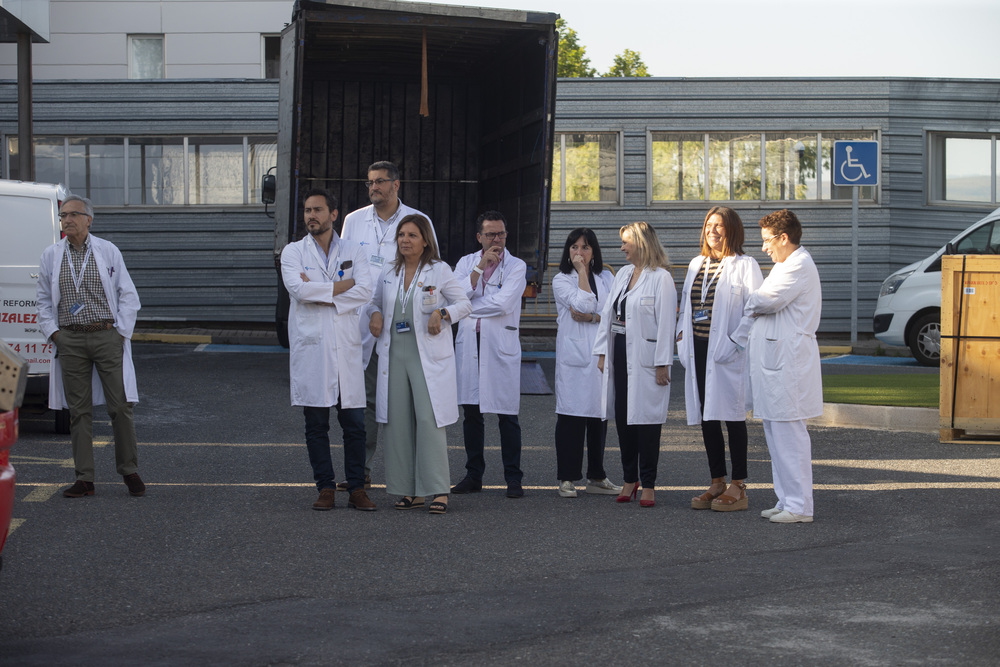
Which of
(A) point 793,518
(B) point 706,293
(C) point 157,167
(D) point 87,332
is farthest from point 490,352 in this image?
(C) point 157,167

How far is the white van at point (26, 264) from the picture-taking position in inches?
412

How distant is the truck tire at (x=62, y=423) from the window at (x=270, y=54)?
1788cm

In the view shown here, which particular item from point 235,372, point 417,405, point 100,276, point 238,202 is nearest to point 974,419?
point 417,405

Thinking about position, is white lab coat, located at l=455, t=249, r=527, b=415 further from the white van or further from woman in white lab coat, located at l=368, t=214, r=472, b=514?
the white van

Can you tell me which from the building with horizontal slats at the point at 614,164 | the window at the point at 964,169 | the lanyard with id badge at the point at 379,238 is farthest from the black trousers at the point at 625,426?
the window at the point at 964,169

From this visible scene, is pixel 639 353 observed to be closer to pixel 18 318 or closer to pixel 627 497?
pixel 627 497

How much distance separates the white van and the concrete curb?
7.03 meters

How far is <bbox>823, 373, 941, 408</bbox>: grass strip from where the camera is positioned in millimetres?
12180

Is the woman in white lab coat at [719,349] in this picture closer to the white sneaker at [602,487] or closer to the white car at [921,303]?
the white sneaker at [602,487]

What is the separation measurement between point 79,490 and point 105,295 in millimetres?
1281

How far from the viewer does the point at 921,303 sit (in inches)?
666

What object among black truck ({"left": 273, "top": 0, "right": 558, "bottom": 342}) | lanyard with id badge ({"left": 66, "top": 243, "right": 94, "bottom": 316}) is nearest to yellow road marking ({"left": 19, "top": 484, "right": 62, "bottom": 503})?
lanyard with id badge ({"left": 66, "top": 243, "right": 94, "bottom": 316})

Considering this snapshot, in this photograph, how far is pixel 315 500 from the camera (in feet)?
26.0

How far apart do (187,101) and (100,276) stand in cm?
1315
